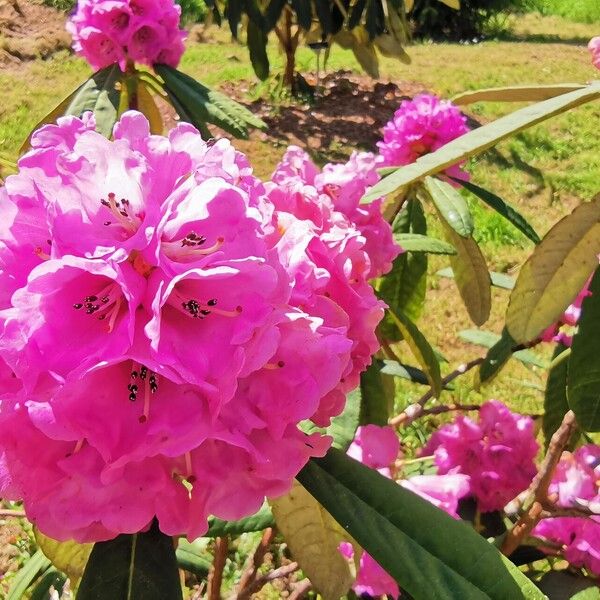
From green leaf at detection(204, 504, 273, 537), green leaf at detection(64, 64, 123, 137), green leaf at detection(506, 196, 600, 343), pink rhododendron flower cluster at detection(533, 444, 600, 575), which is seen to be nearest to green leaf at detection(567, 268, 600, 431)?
green leaf at detection(506, 196, 600, 343)

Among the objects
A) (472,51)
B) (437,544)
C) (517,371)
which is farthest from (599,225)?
(472,51)

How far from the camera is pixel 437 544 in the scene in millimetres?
580

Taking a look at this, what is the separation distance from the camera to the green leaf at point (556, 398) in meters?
1.31

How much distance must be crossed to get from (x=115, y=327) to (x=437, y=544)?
304 mm

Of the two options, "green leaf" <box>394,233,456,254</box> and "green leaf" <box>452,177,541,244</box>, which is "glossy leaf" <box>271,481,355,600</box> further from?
"green leaf" <box>452,177,541,244</box>

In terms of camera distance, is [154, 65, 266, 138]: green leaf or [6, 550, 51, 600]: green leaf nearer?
[6, 550, 51, 600]: green leaf

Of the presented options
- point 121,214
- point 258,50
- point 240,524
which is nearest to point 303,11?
point 258,50

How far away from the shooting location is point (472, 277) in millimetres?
1355

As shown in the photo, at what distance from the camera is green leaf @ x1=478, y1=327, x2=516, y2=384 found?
53.4 inches

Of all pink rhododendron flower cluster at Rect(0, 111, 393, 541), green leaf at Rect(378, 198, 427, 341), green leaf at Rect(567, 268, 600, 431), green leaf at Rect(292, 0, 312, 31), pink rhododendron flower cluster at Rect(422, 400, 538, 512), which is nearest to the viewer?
pink rhododendron flower cluster at Rect(0, 111, 393, 541)

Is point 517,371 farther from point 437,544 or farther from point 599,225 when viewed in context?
point 437,544

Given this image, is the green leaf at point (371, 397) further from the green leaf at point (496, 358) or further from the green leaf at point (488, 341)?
the green leaf at point (488, 341)

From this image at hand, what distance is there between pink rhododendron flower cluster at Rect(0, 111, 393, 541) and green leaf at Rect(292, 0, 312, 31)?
3579 millimetres

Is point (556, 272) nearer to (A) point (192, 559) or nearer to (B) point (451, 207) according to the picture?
(B) point (451, 207)
